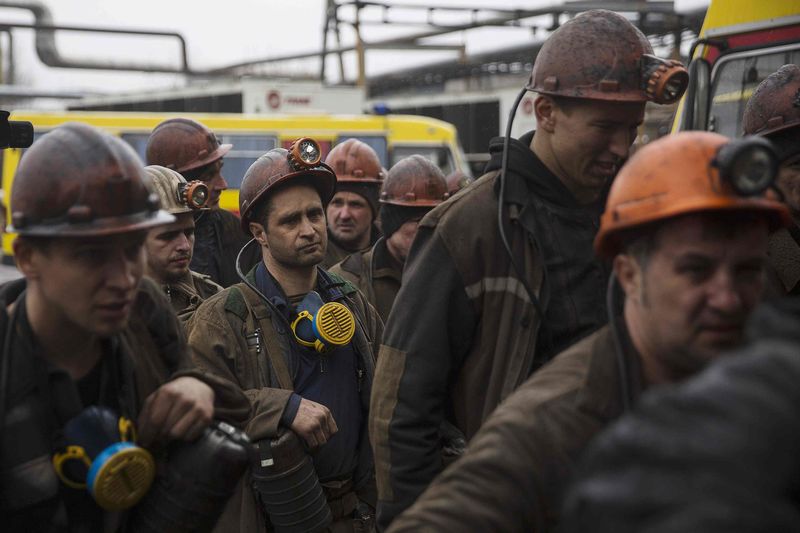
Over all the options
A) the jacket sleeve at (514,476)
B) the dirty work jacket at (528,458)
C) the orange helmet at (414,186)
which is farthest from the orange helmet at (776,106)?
the jacket sleeve at (514,476)

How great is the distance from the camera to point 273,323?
4.34m

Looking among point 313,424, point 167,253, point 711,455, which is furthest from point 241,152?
point 711,455

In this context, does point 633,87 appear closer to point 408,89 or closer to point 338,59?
point 338,59

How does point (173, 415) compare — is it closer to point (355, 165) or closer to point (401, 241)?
point (401, 241)

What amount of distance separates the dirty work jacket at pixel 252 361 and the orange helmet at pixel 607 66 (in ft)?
5.62

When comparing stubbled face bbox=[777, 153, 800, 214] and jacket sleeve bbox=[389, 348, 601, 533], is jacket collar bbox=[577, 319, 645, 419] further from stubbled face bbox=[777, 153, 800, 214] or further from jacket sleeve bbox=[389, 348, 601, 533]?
stubbled face bbox=[777, 153, 800, 214]

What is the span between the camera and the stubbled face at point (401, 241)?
6.10 metres

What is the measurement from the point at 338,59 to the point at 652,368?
77.8ft

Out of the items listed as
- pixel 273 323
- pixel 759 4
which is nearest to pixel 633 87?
pixel 273 323

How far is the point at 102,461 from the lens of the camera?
243cm

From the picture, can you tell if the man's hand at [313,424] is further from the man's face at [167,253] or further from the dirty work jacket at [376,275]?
the dirty work jacket at [376,275]

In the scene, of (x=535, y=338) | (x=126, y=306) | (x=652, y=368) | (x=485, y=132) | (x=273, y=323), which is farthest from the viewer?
(x=485, y=132)

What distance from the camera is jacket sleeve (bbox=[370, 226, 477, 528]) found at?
3.13 metres

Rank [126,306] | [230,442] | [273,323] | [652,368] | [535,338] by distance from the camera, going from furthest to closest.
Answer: [273,323] < [535,338] < [230,442] < [126,306] < [652,368]
